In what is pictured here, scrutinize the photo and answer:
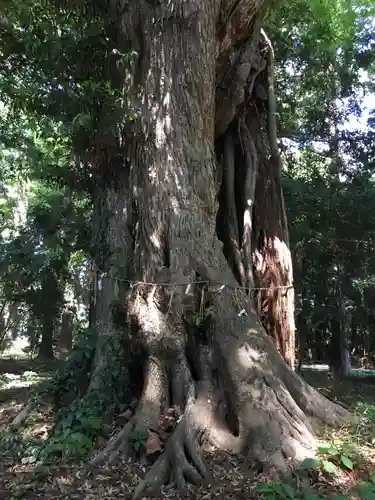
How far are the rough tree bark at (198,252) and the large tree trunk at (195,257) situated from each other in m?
0.01

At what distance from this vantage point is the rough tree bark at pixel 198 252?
4578 millimetres

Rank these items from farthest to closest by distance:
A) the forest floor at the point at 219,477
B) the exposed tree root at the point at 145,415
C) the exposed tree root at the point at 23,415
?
1. the exposed tree root at the point at 23,415
2. the exposed tree root at the point at 145,415
3. the forest floor at the point at 219,477

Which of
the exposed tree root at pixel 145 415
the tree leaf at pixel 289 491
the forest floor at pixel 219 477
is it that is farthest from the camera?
the exposed tree root at pixel 145 415

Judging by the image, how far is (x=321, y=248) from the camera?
41.6 feet

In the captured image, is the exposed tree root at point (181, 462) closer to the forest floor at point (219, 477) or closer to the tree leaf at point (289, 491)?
the forest floor at point (219, 477)

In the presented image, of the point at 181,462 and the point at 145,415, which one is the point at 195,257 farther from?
the point at 181,462

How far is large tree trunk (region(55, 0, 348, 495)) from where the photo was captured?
15.0 ft

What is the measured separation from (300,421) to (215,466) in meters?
0.91

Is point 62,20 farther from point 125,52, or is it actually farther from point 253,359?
point 253,359

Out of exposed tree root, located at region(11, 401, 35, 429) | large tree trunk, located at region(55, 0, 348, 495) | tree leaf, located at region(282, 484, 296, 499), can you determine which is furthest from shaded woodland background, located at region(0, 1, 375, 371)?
tree leaf, located at region(282, 484, 296, 499)

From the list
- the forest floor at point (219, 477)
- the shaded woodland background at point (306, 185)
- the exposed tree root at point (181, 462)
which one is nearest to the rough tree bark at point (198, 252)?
the exposed tree root at point (181, 462)

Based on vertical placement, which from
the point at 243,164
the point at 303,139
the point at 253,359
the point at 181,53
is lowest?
the point at 253,359

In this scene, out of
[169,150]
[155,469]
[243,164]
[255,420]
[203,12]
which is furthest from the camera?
[243,164]

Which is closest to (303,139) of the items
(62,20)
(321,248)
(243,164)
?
(321,248)
